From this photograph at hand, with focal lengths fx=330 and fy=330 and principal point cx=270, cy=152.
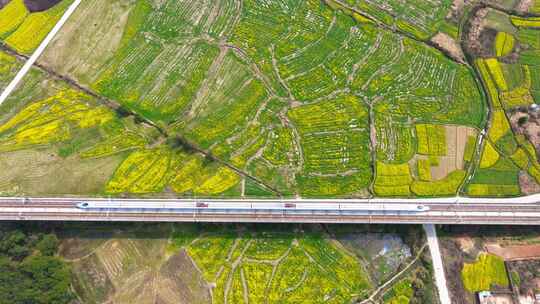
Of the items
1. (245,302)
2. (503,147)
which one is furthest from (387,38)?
(245,302)

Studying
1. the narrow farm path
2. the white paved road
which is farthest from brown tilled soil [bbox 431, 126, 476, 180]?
the narrow farm path

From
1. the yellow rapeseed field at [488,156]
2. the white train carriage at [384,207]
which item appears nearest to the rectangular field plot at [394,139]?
the white train carriage at [384,207]

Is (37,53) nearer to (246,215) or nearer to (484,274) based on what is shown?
(246,215)

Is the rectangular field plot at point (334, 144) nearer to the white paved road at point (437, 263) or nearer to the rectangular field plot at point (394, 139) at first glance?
the rectangular field plot at point (394, 139)

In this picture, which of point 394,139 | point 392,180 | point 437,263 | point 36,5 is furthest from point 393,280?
point 36,5

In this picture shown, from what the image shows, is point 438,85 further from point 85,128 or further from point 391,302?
point 85,128
